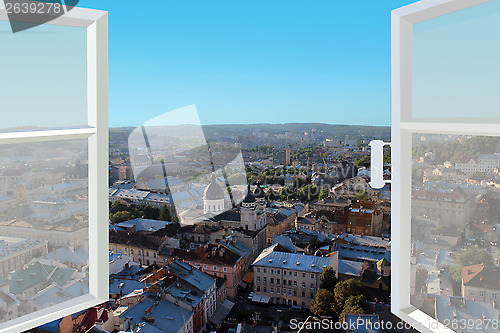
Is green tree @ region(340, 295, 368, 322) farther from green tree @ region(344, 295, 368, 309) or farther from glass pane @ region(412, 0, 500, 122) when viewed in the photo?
glass pane @ region(412, 0, 500, 122)

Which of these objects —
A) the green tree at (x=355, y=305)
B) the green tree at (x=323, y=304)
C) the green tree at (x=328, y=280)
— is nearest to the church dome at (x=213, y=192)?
the green tree at (x=328, y=280)

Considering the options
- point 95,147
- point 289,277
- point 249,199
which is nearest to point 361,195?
point 249,199

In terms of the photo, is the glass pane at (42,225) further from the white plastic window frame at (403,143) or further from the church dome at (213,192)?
the church dome at (213,192)

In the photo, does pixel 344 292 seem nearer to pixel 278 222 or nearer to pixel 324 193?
pixel 278 222

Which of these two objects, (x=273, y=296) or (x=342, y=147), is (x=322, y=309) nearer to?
(x=273, y=296)

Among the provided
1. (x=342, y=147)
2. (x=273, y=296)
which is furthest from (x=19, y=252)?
(x=342, y=147)

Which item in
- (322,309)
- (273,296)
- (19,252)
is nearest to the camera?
(19,252)
